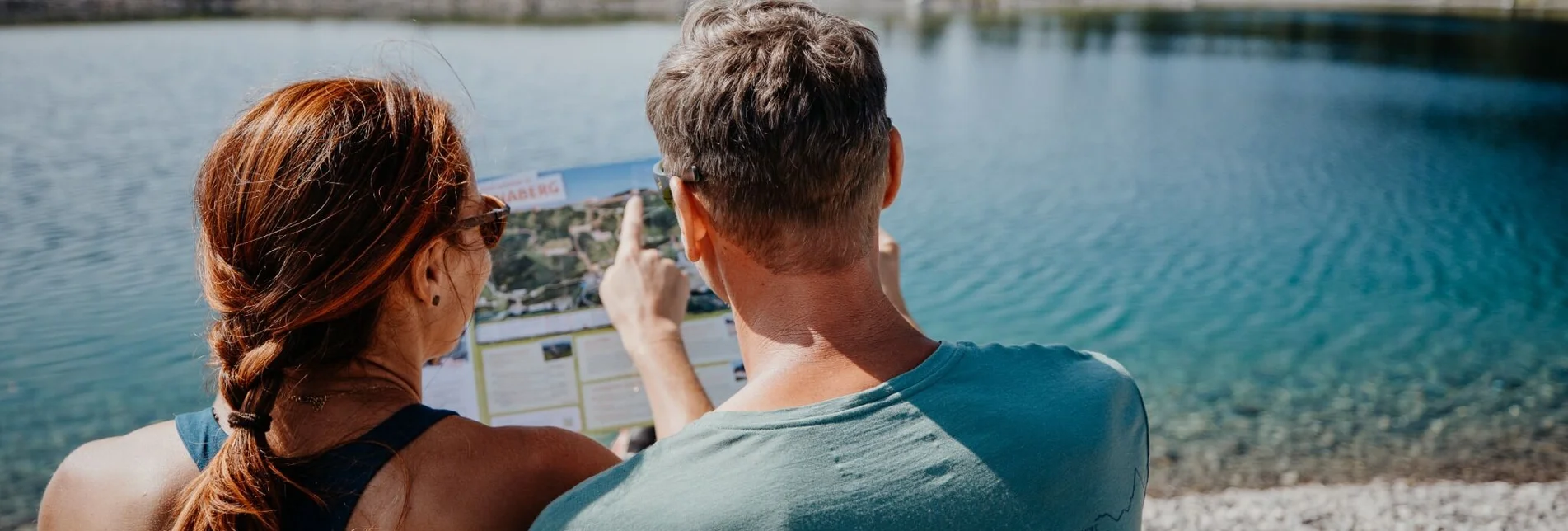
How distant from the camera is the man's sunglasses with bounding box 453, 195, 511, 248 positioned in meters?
1.87

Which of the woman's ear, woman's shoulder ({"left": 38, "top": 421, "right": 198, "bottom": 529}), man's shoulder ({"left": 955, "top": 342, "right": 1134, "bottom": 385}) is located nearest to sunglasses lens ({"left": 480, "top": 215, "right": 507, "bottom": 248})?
the woman's ear

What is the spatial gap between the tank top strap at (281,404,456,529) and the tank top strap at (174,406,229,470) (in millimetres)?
156

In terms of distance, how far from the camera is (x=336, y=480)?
1.59 m

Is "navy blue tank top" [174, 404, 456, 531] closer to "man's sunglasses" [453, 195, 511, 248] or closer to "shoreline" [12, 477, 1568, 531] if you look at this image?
"man's sunglasses" [453, 195, 511, 248]

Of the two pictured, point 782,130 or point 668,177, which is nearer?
point 782,130

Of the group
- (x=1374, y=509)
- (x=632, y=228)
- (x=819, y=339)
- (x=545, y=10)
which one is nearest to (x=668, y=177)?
(x=819, y=339)

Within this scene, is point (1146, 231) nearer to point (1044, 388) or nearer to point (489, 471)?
point (1044, 388)

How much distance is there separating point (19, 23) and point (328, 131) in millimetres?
31244

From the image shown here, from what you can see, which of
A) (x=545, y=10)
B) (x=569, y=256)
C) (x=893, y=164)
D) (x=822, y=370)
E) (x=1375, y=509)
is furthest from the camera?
(x=545, y=10)

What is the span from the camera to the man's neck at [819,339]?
5.01 ft

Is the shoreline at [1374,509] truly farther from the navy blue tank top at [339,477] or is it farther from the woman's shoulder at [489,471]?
the navy blue tank top at [339,477]

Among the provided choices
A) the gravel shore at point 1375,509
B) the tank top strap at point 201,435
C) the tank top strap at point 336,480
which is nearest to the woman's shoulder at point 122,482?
the tank top strap at point 201,435

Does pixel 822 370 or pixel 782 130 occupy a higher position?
pixel 782 130

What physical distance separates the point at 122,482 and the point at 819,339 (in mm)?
1077
